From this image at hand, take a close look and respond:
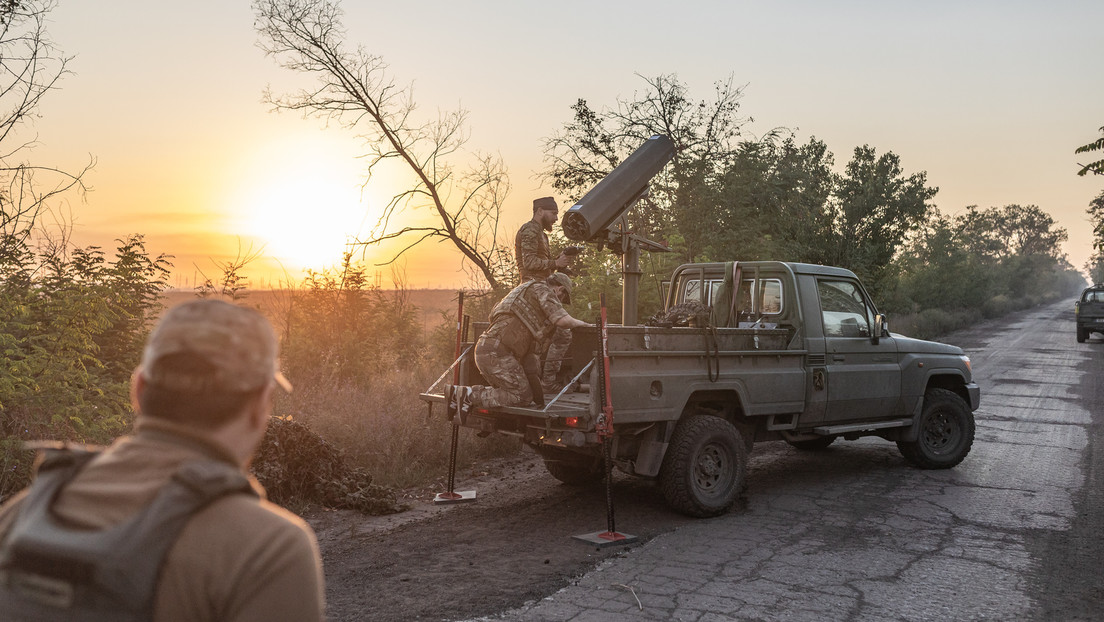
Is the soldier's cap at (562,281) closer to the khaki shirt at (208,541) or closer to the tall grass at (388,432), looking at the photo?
the tall grass at (388,432)

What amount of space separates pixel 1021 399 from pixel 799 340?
8868 mm

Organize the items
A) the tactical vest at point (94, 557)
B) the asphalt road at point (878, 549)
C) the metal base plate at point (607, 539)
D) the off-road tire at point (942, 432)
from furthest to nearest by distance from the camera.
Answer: the off-road tire at point (942, 432) < the metal base plate at point (607, 539) < the asphalt road at point (878, 549) < the tactical vest at point (94, 557)

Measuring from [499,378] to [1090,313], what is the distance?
2888 cm

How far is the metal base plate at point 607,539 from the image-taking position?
625 cm

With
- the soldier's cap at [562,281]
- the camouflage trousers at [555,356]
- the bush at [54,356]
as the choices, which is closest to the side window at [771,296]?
the soldier's cap at [562,281]

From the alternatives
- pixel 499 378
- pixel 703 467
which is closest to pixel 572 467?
pixel 703 467

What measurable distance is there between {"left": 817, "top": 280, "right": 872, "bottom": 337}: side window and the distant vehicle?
24.7 m

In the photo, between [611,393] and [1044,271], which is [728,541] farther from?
[1044,271]

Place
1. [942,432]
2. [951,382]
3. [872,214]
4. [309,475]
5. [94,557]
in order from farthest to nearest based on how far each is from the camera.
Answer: [872,214], [951,382], [942,432], [309,475], [94,557]

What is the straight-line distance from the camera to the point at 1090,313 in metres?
29.0

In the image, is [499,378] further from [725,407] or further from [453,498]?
[725,407]

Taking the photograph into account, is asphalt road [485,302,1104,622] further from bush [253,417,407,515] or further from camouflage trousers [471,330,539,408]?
bush [253,417,407,515]

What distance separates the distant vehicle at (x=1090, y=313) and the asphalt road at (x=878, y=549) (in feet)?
70.7

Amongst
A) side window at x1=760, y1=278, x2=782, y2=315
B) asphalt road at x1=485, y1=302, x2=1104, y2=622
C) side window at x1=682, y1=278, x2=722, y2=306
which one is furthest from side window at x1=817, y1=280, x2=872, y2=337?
asphalt road at x1=485, y1=302, x2=1104, y2=622
